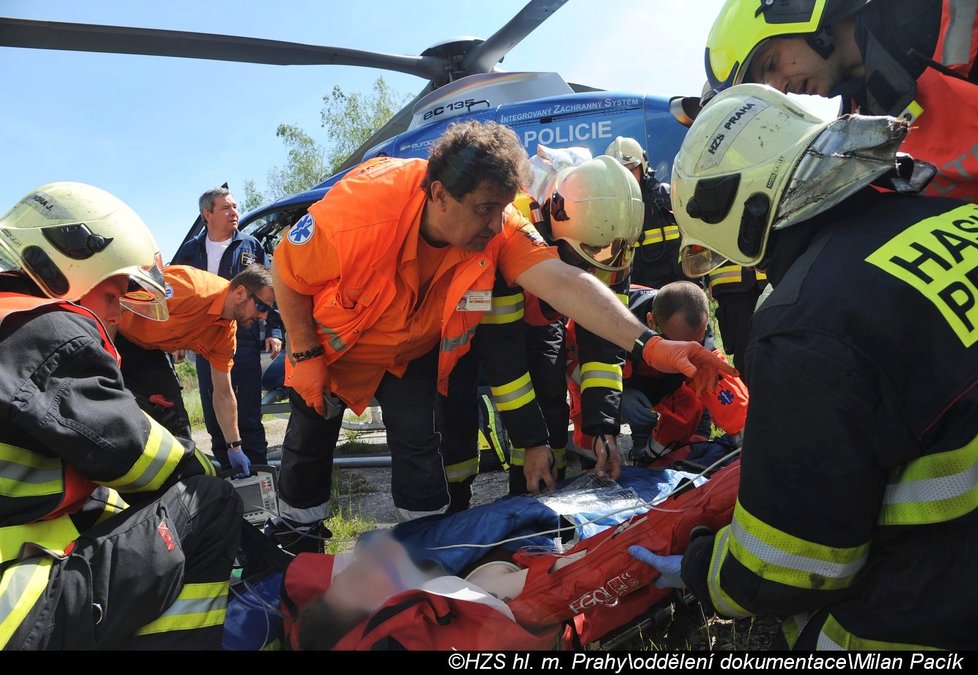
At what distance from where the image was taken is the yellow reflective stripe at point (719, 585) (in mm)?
1387

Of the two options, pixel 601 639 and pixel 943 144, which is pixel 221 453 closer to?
pixel 601 639

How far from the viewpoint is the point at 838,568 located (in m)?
1.21

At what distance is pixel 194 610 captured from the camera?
1.74 metres

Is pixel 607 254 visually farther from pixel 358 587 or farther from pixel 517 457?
pixel 358 587

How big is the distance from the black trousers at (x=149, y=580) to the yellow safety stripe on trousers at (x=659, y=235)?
3.25 m

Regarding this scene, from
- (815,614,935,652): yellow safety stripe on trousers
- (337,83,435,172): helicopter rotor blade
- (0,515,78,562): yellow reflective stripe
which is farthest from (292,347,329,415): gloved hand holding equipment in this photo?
(337,83,435,172): helicopter rotor blade

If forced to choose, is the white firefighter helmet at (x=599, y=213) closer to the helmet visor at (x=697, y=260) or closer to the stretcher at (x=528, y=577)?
the helmet visor at (x=697, y=260)

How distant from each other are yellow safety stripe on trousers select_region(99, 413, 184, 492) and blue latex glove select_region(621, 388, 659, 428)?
6.96 feet

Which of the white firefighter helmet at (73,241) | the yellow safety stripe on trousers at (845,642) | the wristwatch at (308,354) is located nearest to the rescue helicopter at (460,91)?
the wristwatch at (308,354)

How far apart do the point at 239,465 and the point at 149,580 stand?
2.02m

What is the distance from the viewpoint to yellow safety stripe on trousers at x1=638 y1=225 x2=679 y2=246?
438cm

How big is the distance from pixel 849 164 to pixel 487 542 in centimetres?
157

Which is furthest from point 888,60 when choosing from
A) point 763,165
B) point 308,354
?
point 308,354
